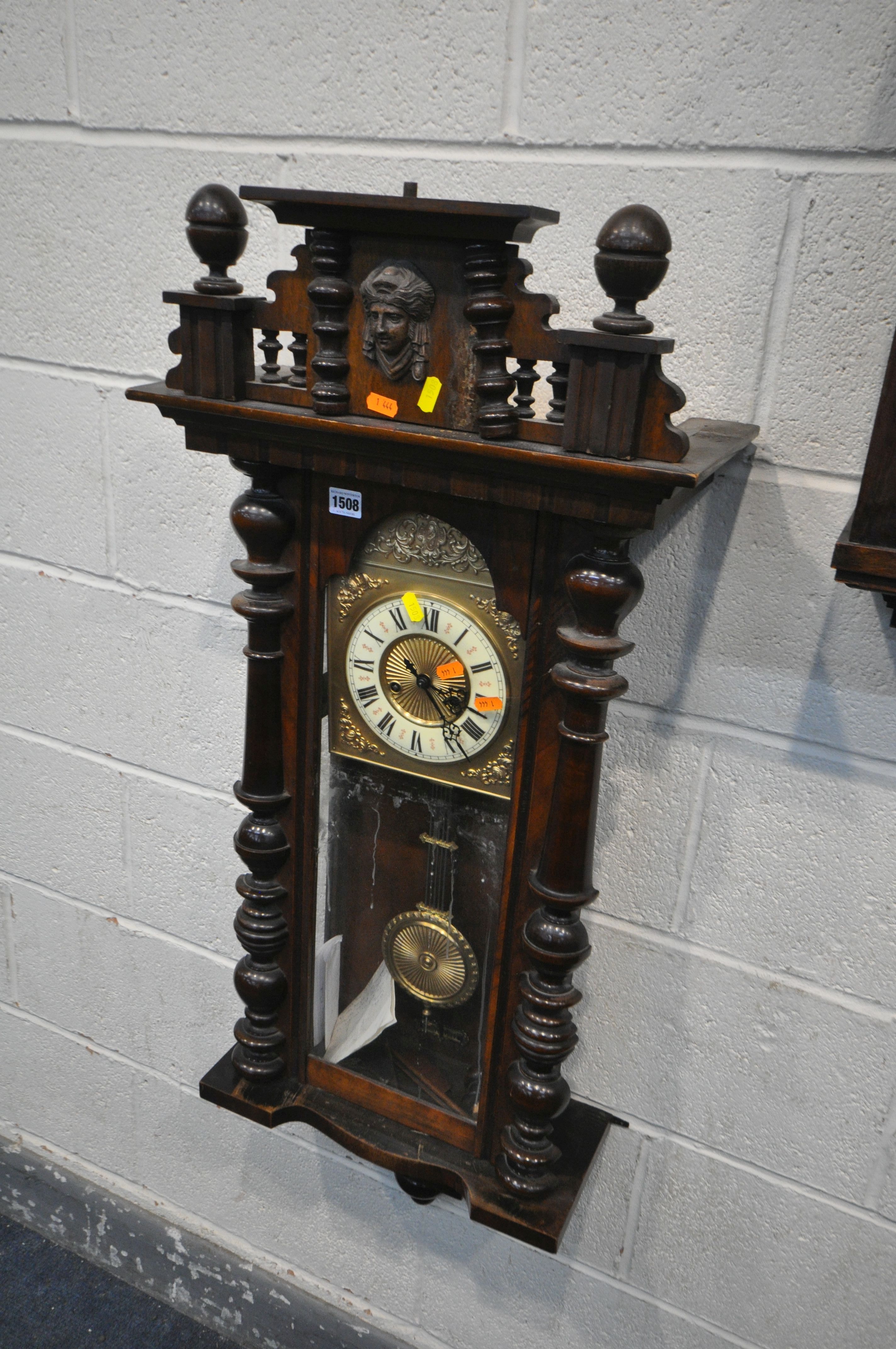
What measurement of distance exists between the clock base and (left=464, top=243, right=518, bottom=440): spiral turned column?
0.63 meters

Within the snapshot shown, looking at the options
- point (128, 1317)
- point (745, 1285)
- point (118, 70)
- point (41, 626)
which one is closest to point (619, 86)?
point (118, 70)

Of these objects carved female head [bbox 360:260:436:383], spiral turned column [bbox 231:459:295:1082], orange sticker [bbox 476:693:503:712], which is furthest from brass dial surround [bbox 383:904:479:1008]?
carved female head [bbox 360:260:436:383]

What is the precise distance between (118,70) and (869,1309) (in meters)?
1.43

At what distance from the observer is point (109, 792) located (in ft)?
4.20

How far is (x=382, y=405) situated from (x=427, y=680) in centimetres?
22

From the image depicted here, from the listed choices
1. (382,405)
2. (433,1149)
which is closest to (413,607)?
(382,405)

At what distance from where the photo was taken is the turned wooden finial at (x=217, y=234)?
0.70 meters

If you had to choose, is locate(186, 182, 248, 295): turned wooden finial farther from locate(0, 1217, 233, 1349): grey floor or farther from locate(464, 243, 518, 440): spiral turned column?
locate(0, 1217, 233, 1349): grey floor

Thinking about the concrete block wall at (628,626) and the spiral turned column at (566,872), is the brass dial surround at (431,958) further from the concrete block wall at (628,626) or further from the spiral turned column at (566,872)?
the concrete block wall at (628,626)

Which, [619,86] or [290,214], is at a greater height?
[619,86]

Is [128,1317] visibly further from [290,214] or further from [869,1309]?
[290,214]

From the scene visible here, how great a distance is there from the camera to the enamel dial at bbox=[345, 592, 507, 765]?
78 centimetres

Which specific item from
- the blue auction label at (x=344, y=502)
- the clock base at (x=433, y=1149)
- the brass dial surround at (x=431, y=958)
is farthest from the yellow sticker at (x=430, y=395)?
the clock base at (x=433, y=1149)

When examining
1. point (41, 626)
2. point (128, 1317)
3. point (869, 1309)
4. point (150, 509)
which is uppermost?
point (150, 509)
